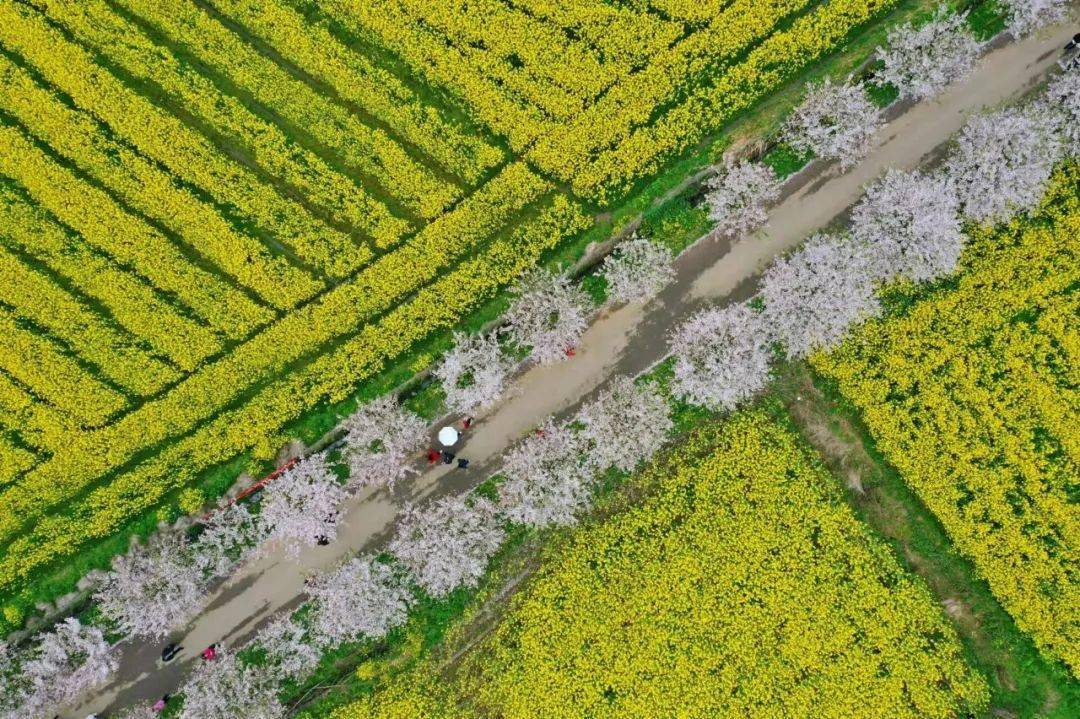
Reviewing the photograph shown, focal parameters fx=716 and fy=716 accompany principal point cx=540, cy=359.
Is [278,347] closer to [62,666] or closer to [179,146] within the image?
[179,146]

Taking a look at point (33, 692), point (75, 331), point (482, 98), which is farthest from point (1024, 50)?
point (33, 692)

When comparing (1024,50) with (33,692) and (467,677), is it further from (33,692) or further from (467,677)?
(33,692)

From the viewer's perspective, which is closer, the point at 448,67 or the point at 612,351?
the point at 612,351

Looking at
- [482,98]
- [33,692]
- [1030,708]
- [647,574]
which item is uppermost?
[482,98]

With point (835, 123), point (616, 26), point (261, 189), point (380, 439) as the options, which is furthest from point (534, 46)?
point (380, 439)

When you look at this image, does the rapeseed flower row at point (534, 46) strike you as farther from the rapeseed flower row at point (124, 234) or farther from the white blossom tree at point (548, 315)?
the rapeseed flower row at point (124, 234)

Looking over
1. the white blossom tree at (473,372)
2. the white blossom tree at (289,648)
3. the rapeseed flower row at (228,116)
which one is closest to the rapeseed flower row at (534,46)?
the rapeseed flower row at (228,116)
